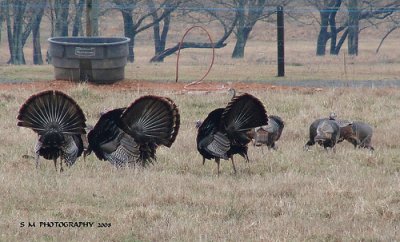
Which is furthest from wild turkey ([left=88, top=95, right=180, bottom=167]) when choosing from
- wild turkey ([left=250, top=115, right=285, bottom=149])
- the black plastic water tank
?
the black plastic water tank

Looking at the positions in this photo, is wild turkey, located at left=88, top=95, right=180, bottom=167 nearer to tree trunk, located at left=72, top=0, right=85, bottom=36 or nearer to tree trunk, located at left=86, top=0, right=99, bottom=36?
tree trunk, located at left=86, top=0, right=99, bottom=36

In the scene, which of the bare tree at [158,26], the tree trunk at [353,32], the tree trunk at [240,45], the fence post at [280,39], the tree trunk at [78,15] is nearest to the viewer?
the fence post at [280,39]

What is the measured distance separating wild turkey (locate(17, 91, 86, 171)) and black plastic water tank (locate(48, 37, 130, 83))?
363 inches

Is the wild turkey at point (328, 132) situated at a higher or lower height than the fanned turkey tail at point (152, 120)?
lower

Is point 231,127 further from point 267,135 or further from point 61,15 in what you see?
point 61,15

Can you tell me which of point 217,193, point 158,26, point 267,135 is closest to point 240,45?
point 158,26

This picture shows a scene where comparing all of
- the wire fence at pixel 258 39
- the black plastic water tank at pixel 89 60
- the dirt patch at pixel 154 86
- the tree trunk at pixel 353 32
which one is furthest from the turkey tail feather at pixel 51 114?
the tree trunk at pixel 353 32

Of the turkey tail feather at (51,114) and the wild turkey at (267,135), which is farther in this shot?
the wild turkey at (267,135)

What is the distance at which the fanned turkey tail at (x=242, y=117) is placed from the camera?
10.7m

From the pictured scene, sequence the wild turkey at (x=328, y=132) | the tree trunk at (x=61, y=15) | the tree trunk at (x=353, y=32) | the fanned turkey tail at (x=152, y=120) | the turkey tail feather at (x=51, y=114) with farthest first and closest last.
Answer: the tree trunk at (x=353, y=32) < the tree trunk at (x=61, y=15) < the wild turkey at (x=328, y=132) < the fanned turkey tail at (x=152, y=120) < the turkey tail feather at (x=51, y=114)

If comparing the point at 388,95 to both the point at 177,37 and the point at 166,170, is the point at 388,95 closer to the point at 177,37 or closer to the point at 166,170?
the point at 166,170

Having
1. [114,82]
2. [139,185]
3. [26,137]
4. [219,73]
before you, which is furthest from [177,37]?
[139,185]

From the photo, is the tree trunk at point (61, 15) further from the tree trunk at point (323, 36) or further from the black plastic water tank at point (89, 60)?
the black plastic water tank at point (89, 60)

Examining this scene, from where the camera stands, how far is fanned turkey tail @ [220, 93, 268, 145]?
1070 centimetres
